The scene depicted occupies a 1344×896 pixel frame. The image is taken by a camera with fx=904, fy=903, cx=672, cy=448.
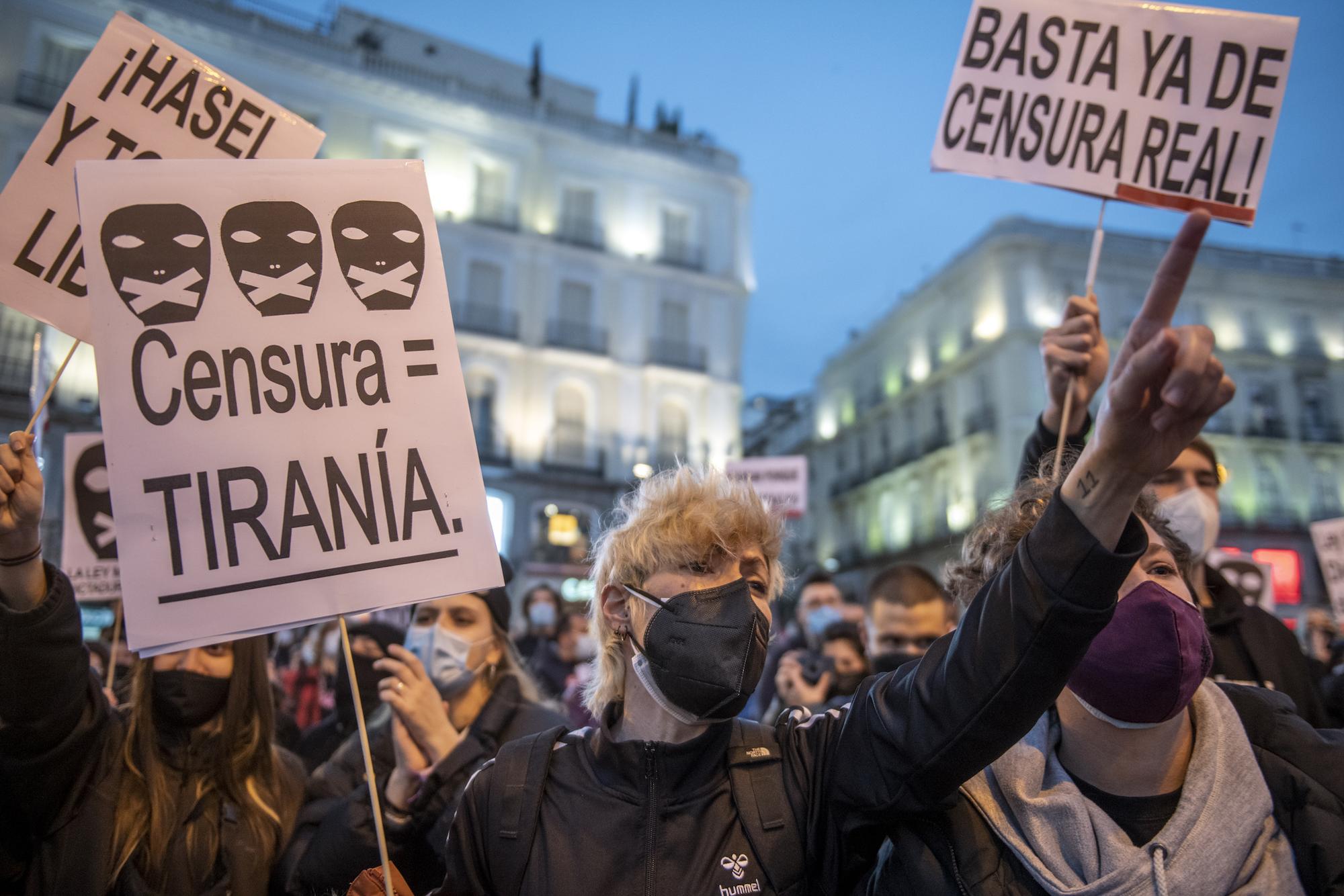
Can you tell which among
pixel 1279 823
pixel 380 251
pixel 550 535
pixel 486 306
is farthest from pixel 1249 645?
pixel 486 306

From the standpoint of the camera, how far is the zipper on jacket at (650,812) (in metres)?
1.90

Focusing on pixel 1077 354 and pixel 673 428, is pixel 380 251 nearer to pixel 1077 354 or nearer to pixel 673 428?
pixel 1077 354

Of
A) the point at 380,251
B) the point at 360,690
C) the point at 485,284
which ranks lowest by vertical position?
the point at 360,690

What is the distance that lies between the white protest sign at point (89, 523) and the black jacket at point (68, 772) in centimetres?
215

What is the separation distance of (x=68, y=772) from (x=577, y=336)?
86.2ft

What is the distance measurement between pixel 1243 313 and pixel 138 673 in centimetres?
3717

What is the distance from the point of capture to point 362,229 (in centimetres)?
224

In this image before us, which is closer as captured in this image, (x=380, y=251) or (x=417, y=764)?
(x=380, y=251)

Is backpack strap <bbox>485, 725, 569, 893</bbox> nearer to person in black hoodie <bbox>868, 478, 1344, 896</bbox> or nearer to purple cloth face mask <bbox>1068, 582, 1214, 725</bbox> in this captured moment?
person in black hoodie <bbox>868, 478, 1344, 896</bbox>

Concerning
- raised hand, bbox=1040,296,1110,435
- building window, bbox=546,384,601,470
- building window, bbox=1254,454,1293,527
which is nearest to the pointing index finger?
raised hand, bbox=1040,296,1110,435

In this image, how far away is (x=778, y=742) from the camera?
212cm

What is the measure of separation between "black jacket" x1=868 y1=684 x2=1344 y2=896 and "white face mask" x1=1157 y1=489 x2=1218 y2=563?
1284 mm

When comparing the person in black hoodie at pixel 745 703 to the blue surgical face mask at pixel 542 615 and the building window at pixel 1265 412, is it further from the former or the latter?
the building window at pixel 1265 412

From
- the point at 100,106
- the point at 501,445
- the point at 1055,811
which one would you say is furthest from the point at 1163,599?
the point at 501,445
